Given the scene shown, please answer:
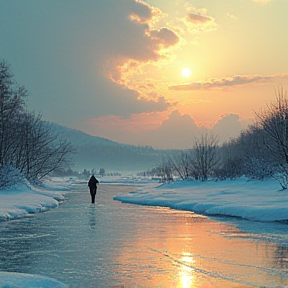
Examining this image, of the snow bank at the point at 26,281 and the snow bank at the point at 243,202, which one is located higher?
the snow bank at the point at 243,202

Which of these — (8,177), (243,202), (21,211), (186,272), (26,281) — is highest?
(8,177)

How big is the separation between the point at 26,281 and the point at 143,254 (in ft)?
12.7

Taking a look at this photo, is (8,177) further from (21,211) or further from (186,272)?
(186,272)

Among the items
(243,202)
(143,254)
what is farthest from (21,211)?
(143,254)

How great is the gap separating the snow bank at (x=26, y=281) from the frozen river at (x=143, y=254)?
1.10 feet

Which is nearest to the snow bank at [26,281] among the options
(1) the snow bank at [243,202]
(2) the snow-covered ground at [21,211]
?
(2) the snow-covered ground at [21,211]

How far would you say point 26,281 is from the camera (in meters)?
7.98

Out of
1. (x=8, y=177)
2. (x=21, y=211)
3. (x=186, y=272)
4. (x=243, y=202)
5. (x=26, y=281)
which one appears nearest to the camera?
(x=26, y=281)

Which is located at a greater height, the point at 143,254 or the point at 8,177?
the point at 8,177

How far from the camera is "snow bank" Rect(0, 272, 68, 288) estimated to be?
7657 mm

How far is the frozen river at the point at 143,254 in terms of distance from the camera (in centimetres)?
869

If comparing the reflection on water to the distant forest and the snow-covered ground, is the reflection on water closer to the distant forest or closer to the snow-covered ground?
the snow-covered ground

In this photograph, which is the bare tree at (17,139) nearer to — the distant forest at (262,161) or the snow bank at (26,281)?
the distant forest at (262,161)

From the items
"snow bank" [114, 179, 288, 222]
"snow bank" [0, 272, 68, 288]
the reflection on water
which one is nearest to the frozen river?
the reflection on water
